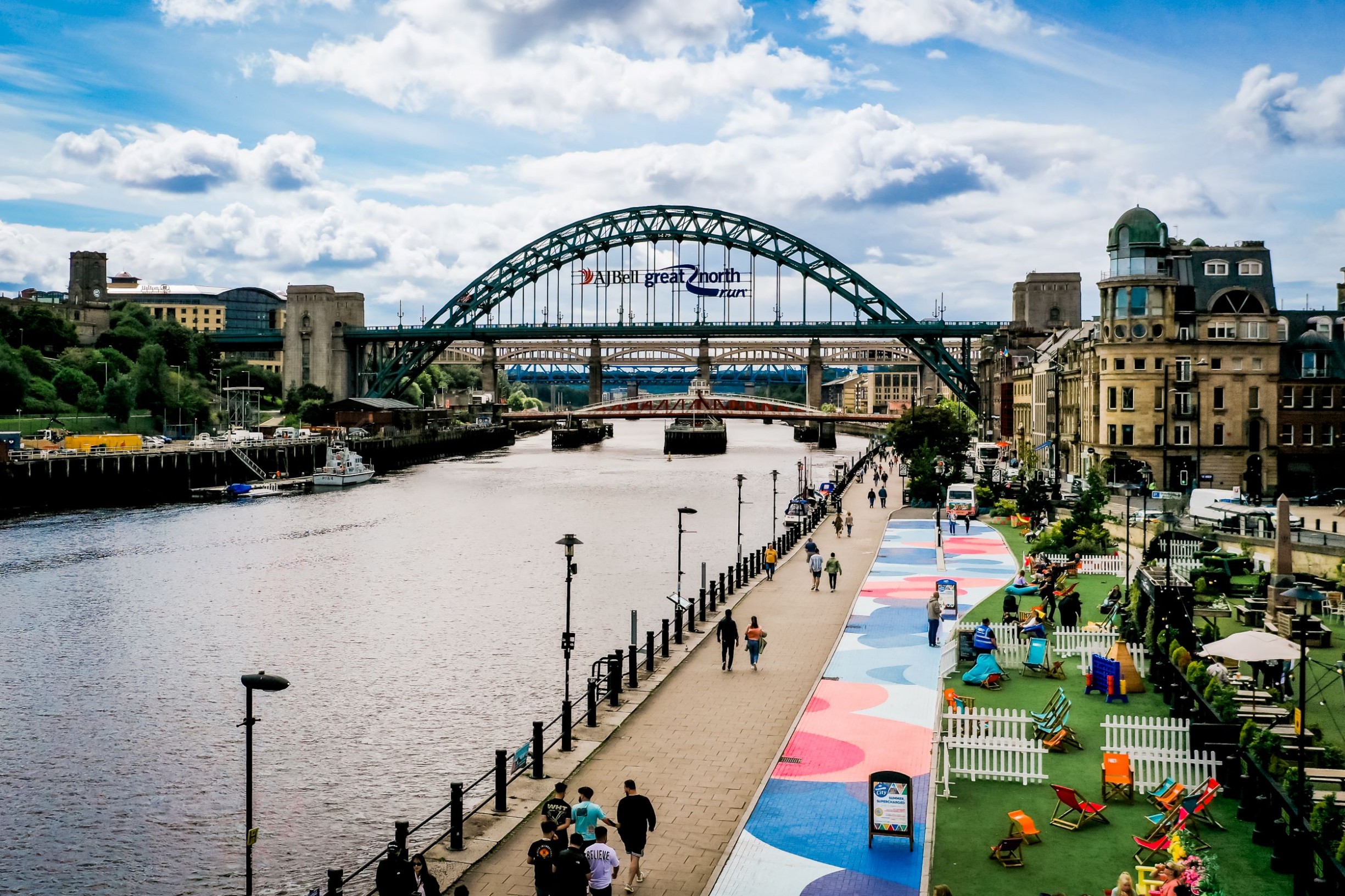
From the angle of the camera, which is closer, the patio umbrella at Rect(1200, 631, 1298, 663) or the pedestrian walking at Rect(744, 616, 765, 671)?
the patio umbrella at Rect(1200, 631, 1298, 663)

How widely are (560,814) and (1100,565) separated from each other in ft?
105

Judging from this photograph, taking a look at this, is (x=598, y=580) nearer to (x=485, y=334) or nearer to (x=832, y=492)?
(x=832, y=492)

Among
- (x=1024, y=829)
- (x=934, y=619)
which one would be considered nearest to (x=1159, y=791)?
(x=1024, y=829)

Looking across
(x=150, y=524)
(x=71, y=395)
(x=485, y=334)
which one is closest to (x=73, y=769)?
(x=150, y=524)

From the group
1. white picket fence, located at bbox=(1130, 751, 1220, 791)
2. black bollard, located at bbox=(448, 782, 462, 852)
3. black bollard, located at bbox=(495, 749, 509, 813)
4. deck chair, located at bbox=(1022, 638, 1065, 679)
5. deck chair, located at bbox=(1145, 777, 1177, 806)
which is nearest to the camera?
black bollard, located at bbox=(448, 782, 462, 852)

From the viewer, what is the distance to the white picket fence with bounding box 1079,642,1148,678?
2666 cm

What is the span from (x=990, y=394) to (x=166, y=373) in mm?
90706

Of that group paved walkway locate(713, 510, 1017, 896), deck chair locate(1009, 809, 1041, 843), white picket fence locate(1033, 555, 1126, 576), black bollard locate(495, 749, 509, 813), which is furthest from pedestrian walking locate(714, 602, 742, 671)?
white picket fence locate(1033, 555, 1126, 576)

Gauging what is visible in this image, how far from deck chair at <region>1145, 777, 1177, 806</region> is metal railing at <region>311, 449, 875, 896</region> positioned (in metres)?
10.2

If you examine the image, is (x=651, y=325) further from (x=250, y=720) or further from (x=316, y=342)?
(x=250, y=720)

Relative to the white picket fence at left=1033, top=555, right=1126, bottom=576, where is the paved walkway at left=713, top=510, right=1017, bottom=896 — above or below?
below

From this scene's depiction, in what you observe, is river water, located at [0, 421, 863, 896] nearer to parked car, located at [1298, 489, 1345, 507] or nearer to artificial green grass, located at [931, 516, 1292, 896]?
artificial green grass, located at [931, 516, 1292, 896]

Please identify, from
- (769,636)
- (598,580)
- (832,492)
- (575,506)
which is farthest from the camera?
(575,506)

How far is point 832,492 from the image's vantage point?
78688mm
